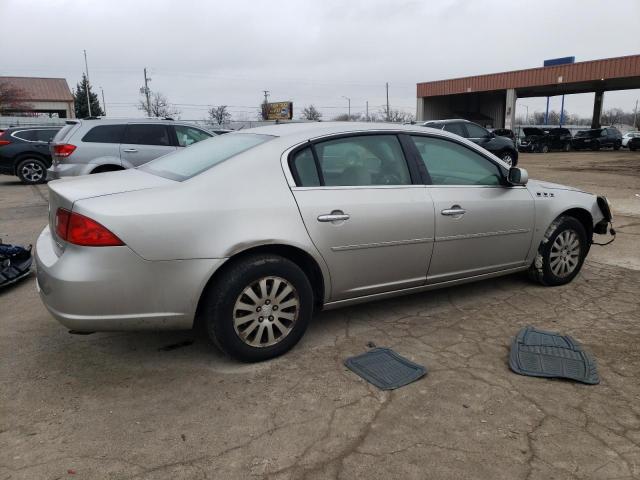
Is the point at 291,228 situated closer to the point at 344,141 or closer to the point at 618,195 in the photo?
the point at 344,141

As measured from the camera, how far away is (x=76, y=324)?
285 centimetres

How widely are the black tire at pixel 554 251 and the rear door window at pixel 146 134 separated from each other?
6.91 meters

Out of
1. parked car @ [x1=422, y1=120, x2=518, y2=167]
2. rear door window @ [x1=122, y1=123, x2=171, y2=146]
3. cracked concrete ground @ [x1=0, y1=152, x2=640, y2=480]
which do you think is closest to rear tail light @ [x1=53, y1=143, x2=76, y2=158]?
rear door window @ [x1=122, y1=123, x2=171, y2=146]

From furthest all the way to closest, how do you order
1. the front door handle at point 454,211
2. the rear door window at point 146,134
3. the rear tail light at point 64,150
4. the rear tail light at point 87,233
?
the rear door window at point 146,134, the rear tail light at point 64,150, the front door handle at point 454,211, the rear tail light at point 87,233

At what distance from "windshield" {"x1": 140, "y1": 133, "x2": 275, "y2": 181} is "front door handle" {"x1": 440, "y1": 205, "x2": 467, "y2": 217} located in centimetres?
140

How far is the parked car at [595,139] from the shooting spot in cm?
3185

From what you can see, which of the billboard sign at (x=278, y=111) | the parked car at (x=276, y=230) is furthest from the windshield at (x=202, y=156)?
the billboard sign at (x=278, y=111)

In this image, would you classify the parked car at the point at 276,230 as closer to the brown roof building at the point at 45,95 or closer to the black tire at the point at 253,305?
the black tire at the point at 253,305

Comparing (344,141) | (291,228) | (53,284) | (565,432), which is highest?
(344,141)

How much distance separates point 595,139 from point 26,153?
31.2m

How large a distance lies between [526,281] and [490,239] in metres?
1.08

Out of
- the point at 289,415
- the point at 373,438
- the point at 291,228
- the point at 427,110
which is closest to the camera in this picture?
the point at 373,438

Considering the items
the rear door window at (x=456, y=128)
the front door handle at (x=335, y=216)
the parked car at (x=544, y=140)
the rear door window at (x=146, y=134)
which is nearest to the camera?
the front door handle at (x=335, y=216)

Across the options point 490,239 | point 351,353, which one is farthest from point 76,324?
point 490,239
